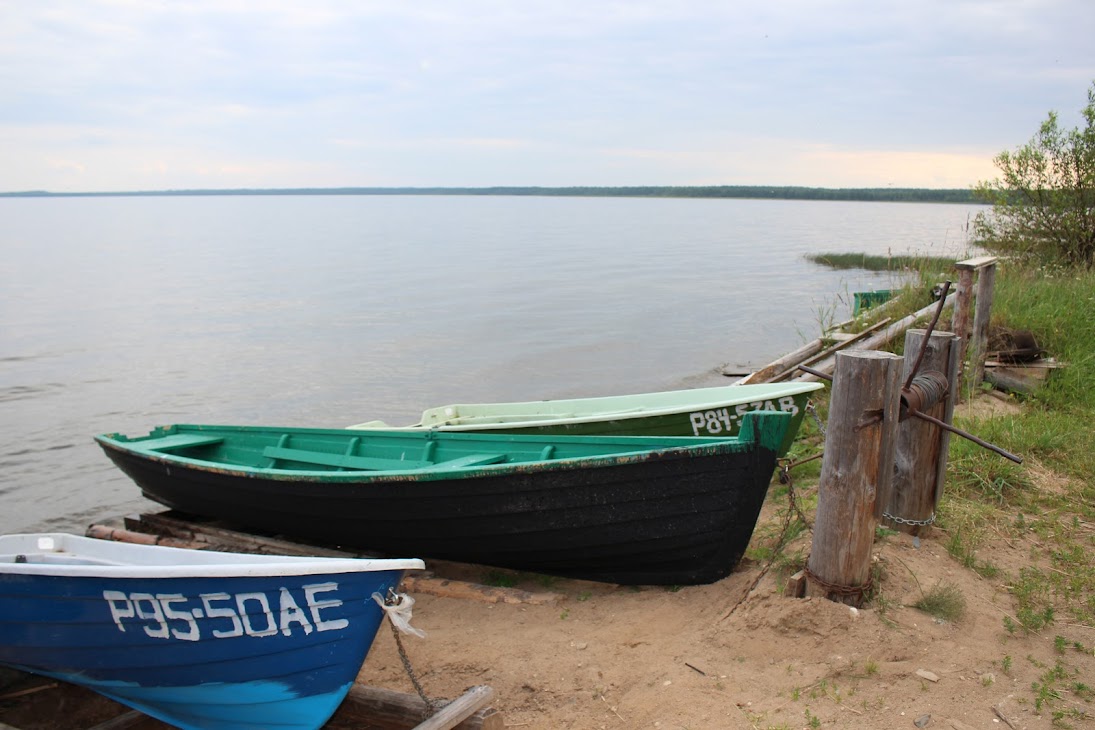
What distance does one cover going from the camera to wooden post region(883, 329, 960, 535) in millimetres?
4996

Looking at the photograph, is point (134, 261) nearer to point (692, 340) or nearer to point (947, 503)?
point (692, 340)

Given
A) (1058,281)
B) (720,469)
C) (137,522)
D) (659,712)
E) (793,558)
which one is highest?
(1058,281)

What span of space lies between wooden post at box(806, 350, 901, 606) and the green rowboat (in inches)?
87.2

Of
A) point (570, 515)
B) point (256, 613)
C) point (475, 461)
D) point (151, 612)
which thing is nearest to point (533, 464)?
point (570, 515)

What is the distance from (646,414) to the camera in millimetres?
7180

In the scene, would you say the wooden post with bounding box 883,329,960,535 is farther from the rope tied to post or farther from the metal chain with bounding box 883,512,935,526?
the rope tied to post

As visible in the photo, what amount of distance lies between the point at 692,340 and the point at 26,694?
17267 mm

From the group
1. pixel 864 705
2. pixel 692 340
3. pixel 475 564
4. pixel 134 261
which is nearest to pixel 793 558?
pixel 864 705

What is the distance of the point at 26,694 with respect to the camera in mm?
4711

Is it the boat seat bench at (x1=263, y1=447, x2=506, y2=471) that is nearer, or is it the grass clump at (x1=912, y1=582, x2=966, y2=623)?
the grass clump at (x1=912, y1=582, x2=966, y2=623)

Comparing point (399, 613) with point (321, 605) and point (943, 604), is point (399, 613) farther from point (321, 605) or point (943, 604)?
point (943, 604)

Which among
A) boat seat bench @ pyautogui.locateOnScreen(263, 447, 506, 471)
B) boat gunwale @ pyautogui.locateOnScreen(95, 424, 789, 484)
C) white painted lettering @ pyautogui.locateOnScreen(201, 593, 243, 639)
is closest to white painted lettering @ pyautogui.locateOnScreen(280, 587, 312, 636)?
white painted lettering @ pyautogui.locateOnScreen(201, 593, 243, 639)

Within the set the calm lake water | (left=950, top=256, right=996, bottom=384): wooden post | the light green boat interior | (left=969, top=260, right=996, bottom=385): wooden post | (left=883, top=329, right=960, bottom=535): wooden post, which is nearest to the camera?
(left=883, top=329, right=960, bottom=535): wooden post

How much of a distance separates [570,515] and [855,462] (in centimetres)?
201
